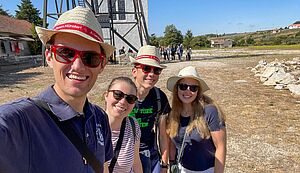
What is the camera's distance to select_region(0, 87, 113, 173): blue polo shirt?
1.14 metres

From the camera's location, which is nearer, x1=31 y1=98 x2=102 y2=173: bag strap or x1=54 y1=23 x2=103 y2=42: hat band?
x1=31 y1=98 x2=102 y2=173: bag strap

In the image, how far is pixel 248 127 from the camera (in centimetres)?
739

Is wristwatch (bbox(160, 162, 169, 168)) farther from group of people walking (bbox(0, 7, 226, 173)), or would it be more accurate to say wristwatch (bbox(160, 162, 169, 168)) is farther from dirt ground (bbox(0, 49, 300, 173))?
dirt ground (bbox(0, 49, 300, 173))

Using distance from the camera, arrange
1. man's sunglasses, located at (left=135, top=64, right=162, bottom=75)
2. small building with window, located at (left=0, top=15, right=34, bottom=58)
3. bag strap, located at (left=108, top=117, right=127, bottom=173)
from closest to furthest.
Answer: bag strap, located at (left=108, top=117, right=127, bottom=173) → man's sunglasses, located at (left=135, top=64, right=162, bottom=75) → small building with window, located at (left=0, top=15, right=34, bottom=58)

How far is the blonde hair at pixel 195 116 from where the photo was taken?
294cm

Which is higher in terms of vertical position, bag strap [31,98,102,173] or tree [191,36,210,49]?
tree [191,36,210,49]

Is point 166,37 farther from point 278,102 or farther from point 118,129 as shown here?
point 118,129

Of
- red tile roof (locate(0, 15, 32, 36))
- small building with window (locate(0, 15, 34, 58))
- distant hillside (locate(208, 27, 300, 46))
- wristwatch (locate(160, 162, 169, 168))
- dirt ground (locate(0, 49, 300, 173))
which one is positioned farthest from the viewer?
distant hillside (locate(208, 27, 300, 46))

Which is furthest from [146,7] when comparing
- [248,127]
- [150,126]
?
[150,126]

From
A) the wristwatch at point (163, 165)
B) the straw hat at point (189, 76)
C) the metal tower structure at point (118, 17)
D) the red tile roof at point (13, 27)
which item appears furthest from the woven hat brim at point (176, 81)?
the red tile roof at point (13, 27)

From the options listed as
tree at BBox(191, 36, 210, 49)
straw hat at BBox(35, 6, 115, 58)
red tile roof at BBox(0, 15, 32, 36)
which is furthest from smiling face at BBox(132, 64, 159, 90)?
tree at BBox(191, 36, 210, 49)

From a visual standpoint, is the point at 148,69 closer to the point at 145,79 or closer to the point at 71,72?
the point at 145,79

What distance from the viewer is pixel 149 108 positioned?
120 inches

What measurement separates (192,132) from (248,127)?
484cm
